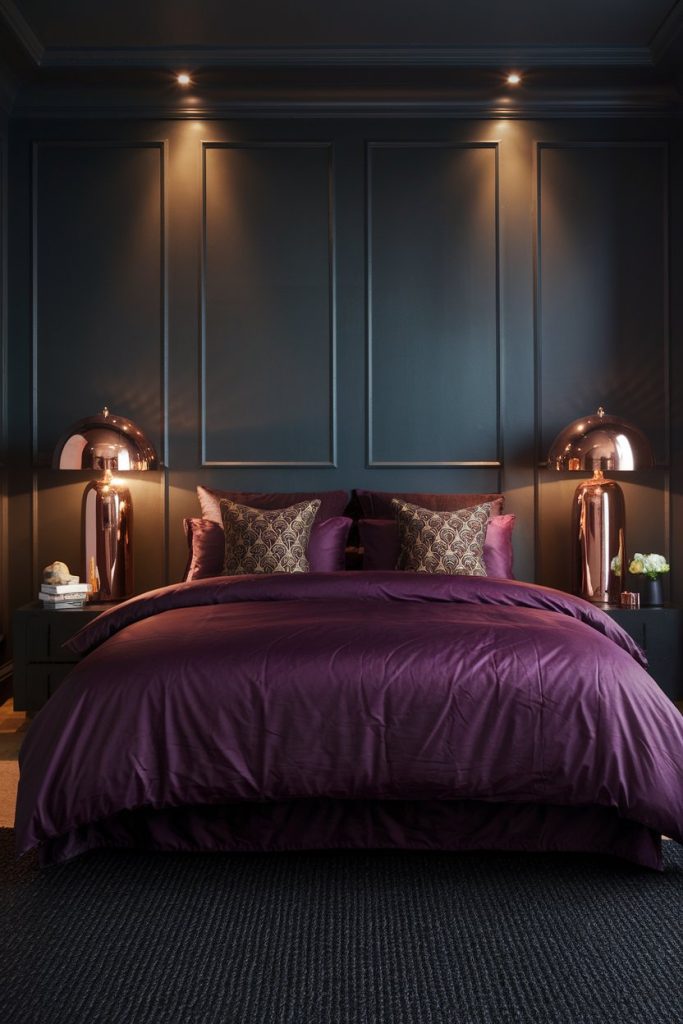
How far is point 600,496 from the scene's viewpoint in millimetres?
4184

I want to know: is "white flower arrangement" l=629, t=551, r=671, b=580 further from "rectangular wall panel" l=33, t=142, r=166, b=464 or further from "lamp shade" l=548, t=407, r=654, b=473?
"rectangular wall panel" l=33, t=142, r=166, b=464

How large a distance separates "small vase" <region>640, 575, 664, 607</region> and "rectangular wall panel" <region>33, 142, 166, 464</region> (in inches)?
102

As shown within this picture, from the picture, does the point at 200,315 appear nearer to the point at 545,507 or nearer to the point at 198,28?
the point at 198,28

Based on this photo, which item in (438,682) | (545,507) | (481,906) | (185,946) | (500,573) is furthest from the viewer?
(545,507)

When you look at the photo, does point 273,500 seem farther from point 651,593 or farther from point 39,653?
point 651,593

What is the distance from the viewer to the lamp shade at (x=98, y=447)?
407 cm

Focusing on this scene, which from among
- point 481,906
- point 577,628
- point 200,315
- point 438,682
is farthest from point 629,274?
point 481,906

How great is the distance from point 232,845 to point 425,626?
0.84 metres

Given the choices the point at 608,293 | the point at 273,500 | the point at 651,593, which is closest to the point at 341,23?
the point at 608,293

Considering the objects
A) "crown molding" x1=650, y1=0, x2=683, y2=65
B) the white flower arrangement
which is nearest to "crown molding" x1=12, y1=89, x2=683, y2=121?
"crown molding" x1=650, y1=0, x2=683, y2=65

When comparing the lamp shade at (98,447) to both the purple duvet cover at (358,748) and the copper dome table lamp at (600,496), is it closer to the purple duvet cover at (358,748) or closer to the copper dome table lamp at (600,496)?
the purple duvet cover at (358,748)

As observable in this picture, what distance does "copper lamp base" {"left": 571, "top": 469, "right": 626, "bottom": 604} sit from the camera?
414 centimetres

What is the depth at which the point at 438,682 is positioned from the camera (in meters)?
2.36

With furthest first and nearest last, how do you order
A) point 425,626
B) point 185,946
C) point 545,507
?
point 545,507
point 425,626
point 185,946
